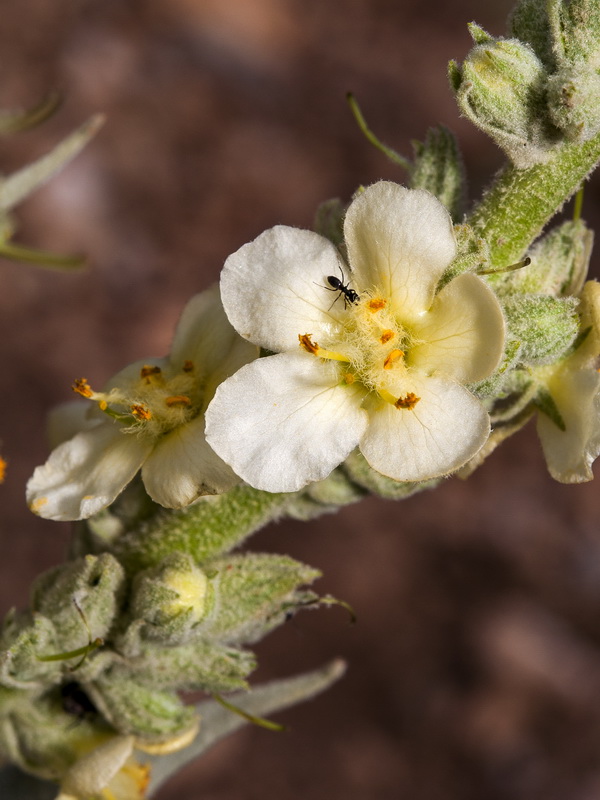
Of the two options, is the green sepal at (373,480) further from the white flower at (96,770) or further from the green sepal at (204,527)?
the white flower at (96,770)

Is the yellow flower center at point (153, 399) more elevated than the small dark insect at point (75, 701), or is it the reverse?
the yellow flower center at point (153, 399)

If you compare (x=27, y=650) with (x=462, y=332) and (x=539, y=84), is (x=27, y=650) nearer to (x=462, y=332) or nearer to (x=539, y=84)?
(x=462, y=332)

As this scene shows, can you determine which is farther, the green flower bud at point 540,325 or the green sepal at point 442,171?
the green sepal at point 442,171

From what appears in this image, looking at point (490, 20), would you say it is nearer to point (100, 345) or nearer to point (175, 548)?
point (100, 345)

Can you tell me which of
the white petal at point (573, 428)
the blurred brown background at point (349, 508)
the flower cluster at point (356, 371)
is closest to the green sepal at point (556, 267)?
the flower cluster at point (356, 371)

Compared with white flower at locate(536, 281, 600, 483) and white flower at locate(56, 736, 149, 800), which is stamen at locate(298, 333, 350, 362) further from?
white flower at locate(56, 736, 149, 800)

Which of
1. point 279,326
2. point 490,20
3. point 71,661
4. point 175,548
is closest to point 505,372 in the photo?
point 279,326
